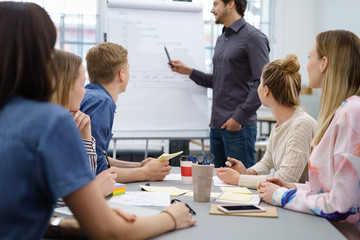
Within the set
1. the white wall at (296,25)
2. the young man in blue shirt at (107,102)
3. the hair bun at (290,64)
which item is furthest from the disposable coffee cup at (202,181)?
the white wall at (296,25)

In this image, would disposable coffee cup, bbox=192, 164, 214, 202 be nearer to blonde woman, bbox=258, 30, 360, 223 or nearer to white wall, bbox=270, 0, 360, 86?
blonde woman, bbox=258, 30, 360, 223

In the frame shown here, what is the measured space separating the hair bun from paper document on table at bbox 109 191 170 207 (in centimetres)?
88

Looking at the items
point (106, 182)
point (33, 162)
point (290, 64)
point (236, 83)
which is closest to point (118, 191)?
point (106, 182)

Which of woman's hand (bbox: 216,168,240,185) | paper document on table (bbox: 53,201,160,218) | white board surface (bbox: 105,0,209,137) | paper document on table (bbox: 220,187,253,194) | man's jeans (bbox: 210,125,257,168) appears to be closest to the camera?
paper document on table (bbox: 53,201,160,218)

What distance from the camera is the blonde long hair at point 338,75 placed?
132 cm

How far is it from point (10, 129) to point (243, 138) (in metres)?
2.15

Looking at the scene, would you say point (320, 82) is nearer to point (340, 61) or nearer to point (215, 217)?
point (340, 61)

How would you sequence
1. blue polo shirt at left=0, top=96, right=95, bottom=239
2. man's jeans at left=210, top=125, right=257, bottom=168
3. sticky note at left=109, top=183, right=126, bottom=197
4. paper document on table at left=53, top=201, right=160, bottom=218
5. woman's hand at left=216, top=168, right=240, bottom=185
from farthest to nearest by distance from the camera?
man's jeans at left=210, top=125, right=257, bottom=168
woman's hand at left=216, top=168, right=240, bottom=185
sticky note at left=109, top=183, right=126, bottom=197
paper document on table at left=53, top=201, right=160, bottom=218
blue polo shirt at left=0, top=96, right=95, bottom=239

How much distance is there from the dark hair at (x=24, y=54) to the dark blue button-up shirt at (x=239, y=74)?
6.71ft

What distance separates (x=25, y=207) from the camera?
28.7 inches

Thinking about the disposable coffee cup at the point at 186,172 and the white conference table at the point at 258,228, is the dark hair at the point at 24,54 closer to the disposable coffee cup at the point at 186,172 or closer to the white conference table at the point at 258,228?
the white conference table at the point at 258,228

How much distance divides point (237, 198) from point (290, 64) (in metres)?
0.81

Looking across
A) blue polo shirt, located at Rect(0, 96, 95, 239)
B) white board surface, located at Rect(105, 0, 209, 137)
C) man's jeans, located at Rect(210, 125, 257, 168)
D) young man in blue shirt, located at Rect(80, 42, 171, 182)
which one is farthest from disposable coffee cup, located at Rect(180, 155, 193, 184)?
white board surface, located at Rect(105, 0, 209, 137)

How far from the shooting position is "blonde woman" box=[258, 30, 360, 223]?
113 centimetres
